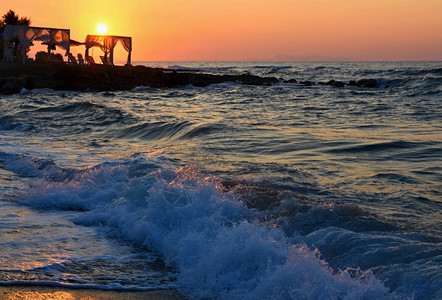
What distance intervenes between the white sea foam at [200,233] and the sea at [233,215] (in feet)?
0.05

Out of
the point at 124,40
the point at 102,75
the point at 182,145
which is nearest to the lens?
the point at 182,145

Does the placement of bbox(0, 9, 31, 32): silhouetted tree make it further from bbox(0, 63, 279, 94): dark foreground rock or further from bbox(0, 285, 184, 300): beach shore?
bbox(0, 285, 184, 300): beach shore

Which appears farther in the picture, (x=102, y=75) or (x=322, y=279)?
(x=102, y=75)

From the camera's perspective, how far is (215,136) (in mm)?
12188

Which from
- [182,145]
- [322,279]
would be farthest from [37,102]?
[322,279]

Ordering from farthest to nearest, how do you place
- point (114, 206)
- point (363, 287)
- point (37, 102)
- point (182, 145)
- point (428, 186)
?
point (37, 102), point (182, 145), point (428, 186), point (114, 206), point (363, 287)

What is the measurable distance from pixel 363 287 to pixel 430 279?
1.87ft

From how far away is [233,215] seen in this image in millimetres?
5355

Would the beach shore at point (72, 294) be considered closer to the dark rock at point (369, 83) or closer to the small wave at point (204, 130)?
the small wave at point (204, 130)

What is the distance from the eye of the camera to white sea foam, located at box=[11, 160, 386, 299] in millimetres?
3732

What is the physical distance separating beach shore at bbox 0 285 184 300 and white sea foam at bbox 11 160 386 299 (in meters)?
0.23

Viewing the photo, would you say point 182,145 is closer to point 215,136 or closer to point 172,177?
point 215,136

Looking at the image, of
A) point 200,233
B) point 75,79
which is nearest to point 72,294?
point 200,233

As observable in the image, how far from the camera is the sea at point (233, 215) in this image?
4.01 m
